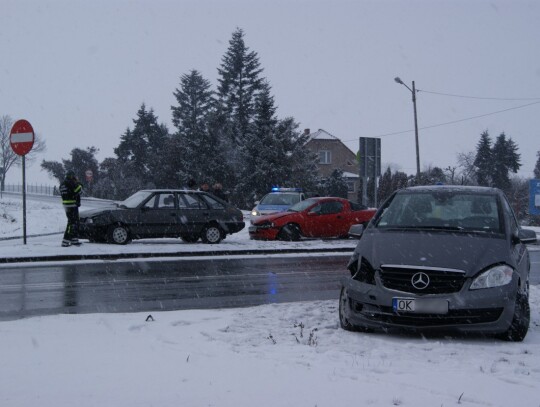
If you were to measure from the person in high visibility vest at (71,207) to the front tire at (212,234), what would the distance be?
348cm

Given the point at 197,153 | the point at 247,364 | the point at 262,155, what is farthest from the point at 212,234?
the point at 197,153

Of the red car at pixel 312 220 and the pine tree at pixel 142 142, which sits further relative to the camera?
the pine tree at pixel 142 142

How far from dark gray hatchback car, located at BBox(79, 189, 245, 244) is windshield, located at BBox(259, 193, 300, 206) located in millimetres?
5293

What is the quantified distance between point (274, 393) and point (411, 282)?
2336mm

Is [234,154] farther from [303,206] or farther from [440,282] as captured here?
[440,282]

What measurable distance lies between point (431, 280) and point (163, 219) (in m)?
12.0

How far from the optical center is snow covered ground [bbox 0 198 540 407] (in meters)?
4.38

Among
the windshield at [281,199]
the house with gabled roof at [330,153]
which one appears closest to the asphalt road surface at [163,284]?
the windshield at [281,199]

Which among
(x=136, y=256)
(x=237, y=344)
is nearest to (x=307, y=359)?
(x=237, y=344)

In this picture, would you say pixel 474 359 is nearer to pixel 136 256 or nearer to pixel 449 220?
pixel 449 220

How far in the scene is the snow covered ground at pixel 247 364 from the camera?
14.4ft

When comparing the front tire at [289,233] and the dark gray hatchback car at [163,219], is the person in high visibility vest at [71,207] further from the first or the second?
the front tire at [289,233]

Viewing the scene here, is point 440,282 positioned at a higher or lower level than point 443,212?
lower

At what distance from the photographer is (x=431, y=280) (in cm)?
625
